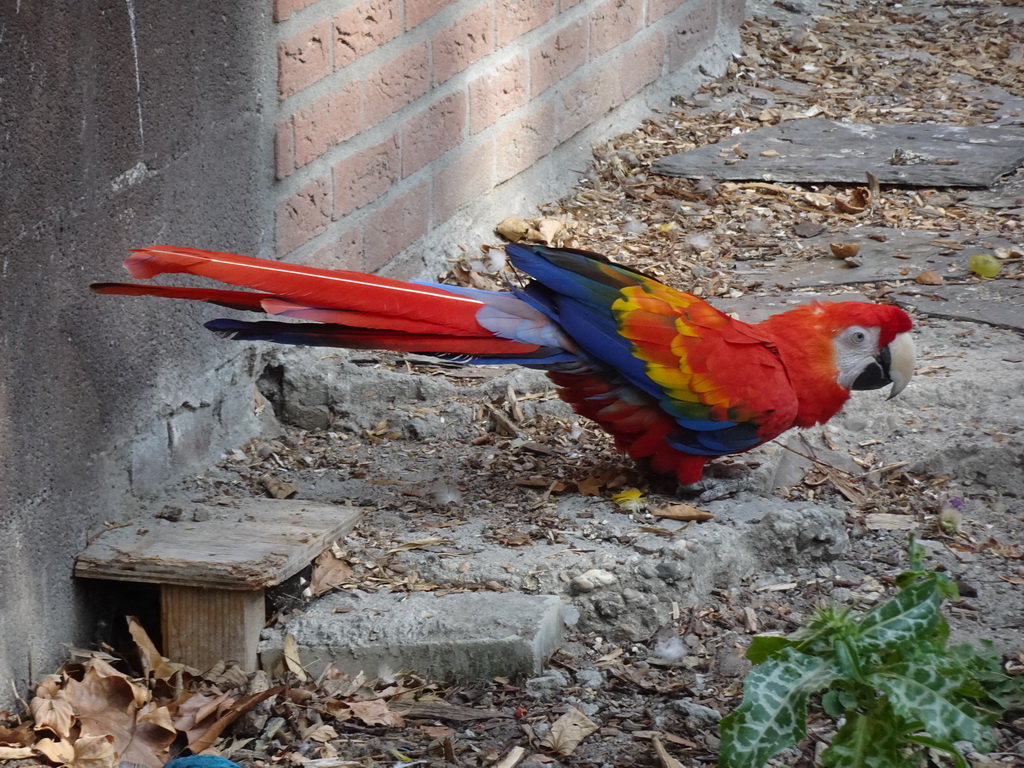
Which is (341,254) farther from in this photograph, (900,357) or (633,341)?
(900,357)

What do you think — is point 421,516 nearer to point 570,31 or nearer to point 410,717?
point 410,717

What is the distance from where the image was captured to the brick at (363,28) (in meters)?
3.04

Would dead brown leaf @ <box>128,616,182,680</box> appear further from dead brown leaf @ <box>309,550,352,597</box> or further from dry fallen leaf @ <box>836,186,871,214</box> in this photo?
dry fallen leaf @ <box>836,186,871,214</box>

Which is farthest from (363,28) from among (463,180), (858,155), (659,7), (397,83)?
(858,155)

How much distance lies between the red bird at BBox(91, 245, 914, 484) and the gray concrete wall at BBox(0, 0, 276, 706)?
259 mm

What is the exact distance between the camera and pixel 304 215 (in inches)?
118

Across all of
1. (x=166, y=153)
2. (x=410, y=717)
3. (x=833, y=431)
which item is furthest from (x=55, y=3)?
(x=833, y=431)

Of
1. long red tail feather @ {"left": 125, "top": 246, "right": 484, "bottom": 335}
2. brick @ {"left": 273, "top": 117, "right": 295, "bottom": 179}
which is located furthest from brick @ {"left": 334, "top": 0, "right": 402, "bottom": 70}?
long red tail feather @ {"left": 125, "top": 246, "right": 484, "bottom": 335}

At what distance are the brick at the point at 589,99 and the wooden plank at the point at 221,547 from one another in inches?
87.7

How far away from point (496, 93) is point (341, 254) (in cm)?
96

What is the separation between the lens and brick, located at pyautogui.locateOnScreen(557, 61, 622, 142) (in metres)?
4.33

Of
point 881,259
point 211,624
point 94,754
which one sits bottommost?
point 94,754

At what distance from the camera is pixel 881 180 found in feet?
14.7

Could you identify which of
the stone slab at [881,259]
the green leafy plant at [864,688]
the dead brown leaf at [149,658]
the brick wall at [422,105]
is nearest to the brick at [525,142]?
Result: the brick wall at [422,105]
